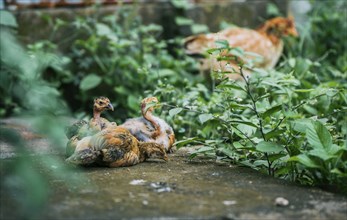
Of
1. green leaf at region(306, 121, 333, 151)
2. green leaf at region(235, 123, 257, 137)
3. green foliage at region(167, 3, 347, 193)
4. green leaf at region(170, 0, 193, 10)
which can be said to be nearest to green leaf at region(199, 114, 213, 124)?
green foliage at region(167, 3, 347, 193)

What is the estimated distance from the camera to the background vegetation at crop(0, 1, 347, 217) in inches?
98.1

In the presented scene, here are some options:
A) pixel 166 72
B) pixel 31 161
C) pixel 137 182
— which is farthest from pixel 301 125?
pixel 166 72

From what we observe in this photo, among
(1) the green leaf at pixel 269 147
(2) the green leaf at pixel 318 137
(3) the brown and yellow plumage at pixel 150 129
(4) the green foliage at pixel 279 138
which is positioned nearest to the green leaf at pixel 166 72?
(4) the green foliage at pixel 279 138

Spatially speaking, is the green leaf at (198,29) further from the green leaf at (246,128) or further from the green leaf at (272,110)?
the green leaf at (272,110)

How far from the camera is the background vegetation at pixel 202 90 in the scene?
2.49m

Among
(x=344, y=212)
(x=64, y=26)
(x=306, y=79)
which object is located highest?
(x=64, y=26)

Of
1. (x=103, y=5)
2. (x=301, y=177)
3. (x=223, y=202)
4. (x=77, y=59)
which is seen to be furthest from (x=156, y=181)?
(x=103, y=5)

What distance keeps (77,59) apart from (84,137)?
8.98 feet

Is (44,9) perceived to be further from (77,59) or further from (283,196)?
(283,196)

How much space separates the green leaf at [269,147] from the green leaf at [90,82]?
2791 mm

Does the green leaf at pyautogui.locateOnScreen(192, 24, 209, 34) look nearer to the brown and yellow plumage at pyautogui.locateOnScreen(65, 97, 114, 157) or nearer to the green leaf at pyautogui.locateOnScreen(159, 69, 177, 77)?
the green leaf at pyautogui.locateOnScreen(159, 69, 177, 77)

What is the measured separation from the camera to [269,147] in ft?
8.34

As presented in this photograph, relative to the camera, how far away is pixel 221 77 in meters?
2.81

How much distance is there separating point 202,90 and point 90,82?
4.89 ft
